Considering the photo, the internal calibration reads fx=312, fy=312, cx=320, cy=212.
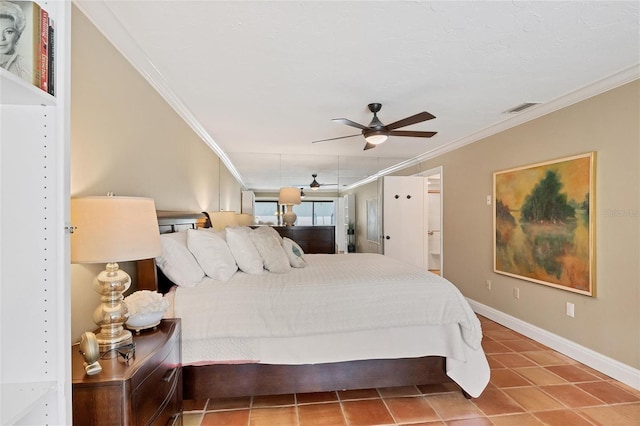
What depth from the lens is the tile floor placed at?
6.64ft

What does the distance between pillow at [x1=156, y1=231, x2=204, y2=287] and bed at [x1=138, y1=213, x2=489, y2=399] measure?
0.04 m

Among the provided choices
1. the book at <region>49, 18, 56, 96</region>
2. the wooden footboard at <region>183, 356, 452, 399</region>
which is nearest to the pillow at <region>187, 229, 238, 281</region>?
the wooden footboard at <region>183, 356, 452, 399</region>

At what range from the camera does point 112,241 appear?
4.00 ft

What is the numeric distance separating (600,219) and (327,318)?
2527mm

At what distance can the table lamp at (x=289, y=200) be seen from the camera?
5328 mm

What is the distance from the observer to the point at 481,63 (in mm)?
2316

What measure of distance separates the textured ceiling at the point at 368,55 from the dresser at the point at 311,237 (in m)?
2.06

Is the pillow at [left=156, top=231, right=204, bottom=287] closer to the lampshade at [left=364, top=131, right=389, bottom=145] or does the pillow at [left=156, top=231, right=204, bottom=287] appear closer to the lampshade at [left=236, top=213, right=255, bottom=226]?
the lampshade at [left=364, top=131, right=389, bottom=145]

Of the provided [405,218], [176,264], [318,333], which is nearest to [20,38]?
[176,264]

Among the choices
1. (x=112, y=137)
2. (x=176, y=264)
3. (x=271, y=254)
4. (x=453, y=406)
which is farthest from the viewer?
(x=271, y=254)

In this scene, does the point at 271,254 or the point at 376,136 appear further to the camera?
the point at 376,136

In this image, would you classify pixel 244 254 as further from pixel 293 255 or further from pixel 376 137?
pixel 376 137

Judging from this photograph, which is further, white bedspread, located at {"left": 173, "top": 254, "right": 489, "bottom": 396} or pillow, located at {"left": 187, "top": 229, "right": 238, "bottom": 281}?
pillow, located at {"left": 187, "top": 229, "right": 238, "bottom": 281}

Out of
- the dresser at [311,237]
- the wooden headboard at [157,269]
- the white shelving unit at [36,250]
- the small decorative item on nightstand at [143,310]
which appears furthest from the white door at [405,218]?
the white shelving unit at [36,250]
